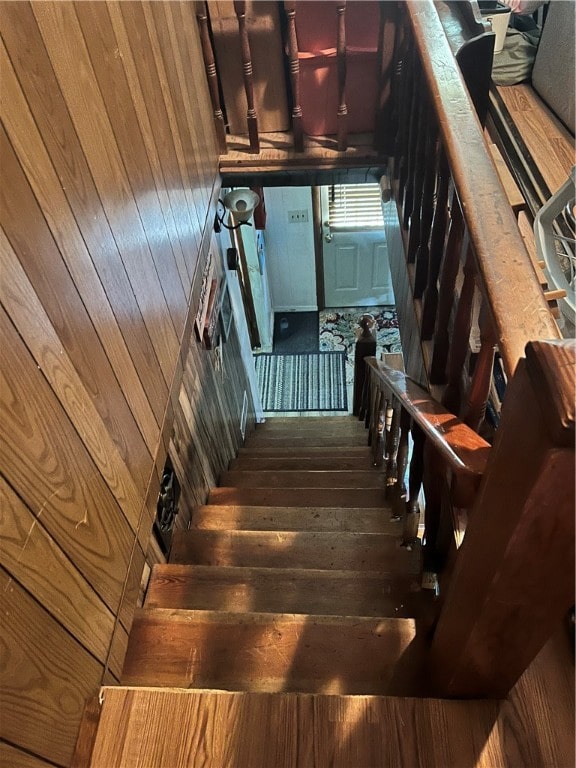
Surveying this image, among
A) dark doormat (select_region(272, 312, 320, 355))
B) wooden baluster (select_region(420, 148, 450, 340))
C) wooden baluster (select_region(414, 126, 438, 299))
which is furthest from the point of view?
dark doormat (select_region(272, 312, 320, 355))

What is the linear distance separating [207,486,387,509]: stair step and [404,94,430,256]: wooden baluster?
112 centimetres

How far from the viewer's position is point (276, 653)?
4.38ft

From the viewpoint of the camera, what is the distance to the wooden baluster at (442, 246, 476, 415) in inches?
47.0

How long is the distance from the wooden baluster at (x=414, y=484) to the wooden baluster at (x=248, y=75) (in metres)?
1.82

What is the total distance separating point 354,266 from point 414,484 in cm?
457

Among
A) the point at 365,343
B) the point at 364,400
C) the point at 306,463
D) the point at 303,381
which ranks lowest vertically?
the point at 303,381

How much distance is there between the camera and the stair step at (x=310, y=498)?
7.88ft

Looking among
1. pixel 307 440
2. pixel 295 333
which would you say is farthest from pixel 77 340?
pixel 295 333

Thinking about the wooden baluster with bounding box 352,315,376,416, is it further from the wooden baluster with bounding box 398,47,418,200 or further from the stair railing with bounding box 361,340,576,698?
the stair railing with bounding box 361,340,576,698

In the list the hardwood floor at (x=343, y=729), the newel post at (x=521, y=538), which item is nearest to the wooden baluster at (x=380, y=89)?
the newel post at (x=521, y=538)

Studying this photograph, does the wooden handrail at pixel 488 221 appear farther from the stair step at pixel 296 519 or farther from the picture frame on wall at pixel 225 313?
the picture frame on wall at pixel 225 313

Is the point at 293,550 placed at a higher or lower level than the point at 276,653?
lower

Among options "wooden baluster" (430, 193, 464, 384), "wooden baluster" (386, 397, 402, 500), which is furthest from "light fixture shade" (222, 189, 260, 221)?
"wooden baluster" (430, 193, 464, 384)

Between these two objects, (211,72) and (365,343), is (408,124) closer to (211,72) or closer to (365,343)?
(211,72)
